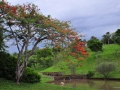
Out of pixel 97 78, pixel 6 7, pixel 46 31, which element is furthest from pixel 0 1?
pixel 97 78

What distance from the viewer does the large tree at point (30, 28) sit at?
14.6 metres

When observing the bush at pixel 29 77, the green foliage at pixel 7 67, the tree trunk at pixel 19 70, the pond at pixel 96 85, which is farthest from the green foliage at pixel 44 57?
the tree trunk at pixel 19 70

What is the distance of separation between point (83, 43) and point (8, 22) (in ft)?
16.4

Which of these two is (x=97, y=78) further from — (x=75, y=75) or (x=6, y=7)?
(x=6, y=7)

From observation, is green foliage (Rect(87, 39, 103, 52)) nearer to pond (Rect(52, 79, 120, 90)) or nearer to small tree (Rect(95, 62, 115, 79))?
small tree (Rect(95, 62, 115, 79))

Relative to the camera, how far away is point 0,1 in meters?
14.5

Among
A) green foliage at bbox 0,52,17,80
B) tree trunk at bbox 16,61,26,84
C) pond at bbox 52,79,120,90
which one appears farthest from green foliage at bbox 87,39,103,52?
tree trunk at bbox 16,61,26,84

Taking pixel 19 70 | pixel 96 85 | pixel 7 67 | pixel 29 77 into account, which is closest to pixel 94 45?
pixel 96 85

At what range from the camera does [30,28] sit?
15.3 m

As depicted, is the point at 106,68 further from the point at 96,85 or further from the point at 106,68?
the point at 96,85

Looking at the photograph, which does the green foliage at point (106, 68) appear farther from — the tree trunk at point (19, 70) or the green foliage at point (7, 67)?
the tree trunk at point (19, 70)

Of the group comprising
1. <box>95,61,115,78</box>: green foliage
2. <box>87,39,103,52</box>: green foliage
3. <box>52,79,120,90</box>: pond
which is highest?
<box>87,39,103,52</box>: green foliage

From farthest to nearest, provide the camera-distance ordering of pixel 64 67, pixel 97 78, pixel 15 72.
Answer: pixel 64 67 < pixel 97 78 < pixel 15 72

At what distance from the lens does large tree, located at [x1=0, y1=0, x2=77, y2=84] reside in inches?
573
